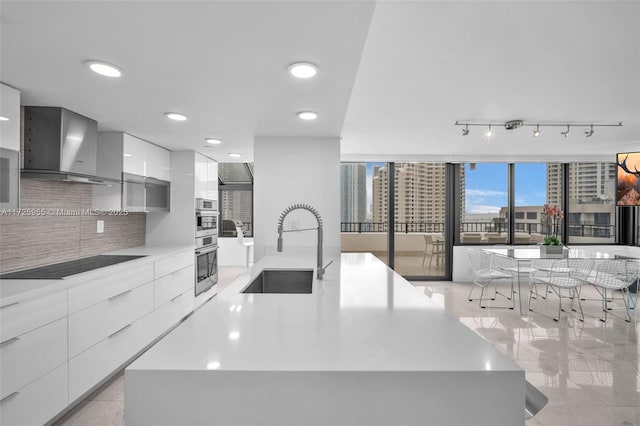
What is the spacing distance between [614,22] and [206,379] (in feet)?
8.31

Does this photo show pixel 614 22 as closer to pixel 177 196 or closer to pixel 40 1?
pixel 40 1

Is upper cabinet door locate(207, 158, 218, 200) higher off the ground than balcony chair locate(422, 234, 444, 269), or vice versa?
upper cabinet door locate(207, 158, 218, 200)

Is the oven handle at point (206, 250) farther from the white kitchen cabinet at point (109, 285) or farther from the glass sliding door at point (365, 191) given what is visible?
A: the glass sliding door at point (365, 191)

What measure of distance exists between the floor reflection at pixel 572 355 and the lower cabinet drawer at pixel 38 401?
2.83 m

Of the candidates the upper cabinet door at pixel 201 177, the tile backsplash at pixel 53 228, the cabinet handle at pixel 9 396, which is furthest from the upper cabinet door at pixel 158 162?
the cabinet handle at pixel 9 396

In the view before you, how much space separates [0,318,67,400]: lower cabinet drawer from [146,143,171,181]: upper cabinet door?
199cm

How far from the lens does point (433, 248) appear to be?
20.6 ft

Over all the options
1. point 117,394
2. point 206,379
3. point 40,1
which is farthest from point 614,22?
point 117,394

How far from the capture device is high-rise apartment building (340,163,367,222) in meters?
6.02

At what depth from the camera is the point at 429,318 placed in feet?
4.11

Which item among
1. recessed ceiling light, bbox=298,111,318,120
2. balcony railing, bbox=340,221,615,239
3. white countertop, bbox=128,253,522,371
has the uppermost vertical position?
recessed ceiling light, bbox=298,111,318,120

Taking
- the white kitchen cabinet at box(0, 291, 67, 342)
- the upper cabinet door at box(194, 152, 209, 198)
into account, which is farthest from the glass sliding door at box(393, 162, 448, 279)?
the white kitchen cabinet at box(0, 291, 67, 342)

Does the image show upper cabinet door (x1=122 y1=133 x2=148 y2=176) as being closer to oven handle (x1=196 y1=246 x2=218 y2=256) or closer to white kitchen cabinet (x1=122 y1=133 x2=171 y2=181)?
white kitchen cabinet (x1=122 y1=133 x2=171 y2=181)

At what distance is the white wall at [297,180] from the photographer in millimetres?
3262
